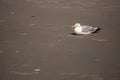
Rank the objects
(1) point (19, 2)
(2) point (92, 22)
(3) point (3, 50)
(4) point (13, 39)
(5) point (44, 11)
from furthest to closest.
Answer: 1. (1) point (19, 2)
2. (5) point (44, 11)
3. (2) point (92, 22)
4. (4) point (13, 39)
5. (3) point (3, 50)

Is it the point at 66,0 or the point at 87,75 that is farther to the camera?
the point at 66,0

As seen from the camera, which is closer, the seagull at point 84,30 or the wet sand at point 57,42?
the wet sand at point 57,42

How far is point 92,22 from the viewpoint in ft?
42.0

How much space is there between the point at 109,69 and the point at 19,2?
837cm

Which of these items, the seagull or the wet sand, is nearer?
the wet sand

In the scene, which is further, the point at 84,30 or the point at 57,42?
the point at 84,30

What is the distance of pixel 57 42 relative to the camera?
10.6 meters

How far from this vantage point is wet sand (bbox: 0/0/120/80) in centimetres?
847

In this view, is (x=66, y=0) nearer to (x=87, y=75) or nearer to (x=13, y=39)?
(x=13, y=39)

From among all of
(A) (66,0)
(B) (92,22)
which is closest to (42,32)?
(B) (92,22)

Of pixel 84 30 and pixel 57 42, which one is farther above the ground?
pixel 84 30

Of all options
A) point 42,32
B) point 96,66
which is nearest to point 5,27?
point 42,32

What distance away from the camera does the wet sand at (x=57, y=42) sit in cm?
847

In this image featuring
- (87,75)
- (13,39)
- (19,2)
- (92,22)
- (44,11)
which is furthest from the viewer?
(19,2)
